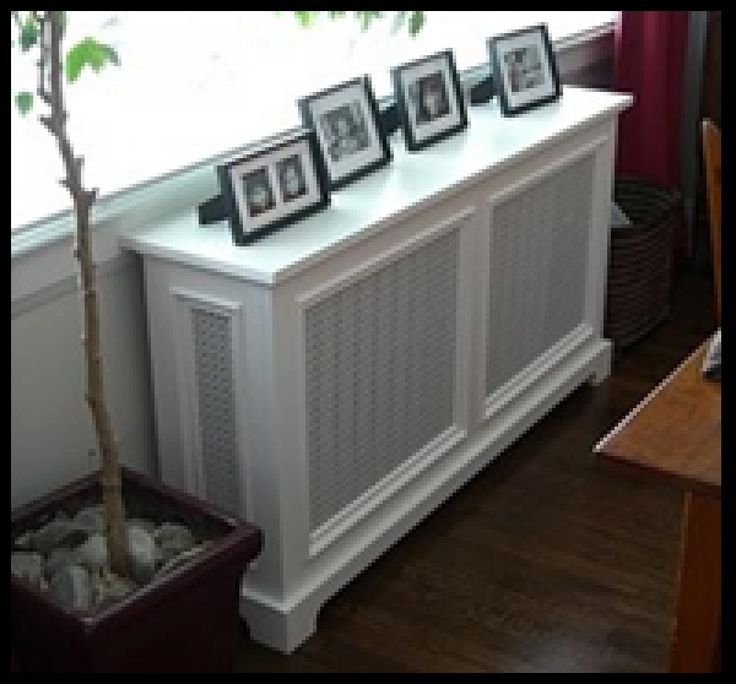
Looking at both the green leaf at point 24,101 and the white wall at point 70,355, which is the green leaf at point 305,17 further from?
the green leaf at point 24,101

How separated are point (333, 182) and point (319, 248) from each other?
0.30 m

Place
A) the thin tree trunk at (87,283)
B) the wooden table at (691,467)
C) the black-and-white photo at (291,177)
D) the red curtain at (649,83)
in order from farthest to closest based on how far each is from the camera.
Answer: the red curtain at (649,83), the black-and-white photo at (291,177), the thin tree trunk at (87,283), the wooden table at (691,467)

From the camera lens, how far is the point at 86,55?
86.5 inches

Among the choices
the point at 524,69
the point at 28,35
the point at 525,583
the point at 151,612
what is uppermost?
the point at 28,35

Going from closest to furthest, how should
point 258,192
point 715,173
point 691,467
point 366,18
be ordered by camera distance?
point 691,467
point 715,173
point 258,192
point 366,18

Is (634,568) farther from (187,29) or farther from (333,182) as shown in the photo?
(187,29)

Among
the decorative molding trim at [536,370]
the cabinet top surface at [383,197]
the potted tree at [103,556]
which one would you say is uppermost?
the cabinet top surface at [383,197]

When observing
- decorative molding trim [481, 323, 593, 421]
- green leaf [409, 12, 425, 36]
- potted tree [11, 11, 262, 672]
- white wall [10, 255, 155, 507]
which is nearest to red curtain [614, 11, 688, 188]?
decorative molding trim [481, 323, 593, 421]

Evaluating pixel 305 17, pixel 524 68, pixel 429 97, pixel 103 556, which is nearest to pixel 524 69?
pixel 524 68

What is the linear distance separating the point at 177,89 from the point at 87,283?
65 cm

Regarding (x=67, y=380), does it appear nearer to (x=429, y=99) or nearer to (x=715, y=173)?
(x=429, y=99)

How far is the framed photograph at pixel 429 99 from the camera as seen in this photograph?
284 centimetres

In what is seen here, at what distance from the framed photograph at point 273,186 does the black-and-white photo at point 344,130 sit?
4.0 inches

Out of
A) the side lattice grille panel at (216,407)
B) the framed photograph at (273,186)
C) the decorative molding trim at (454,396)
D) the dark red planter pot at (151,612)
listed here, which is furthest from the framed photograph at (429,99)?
the dark red planter pot at (151,612)
